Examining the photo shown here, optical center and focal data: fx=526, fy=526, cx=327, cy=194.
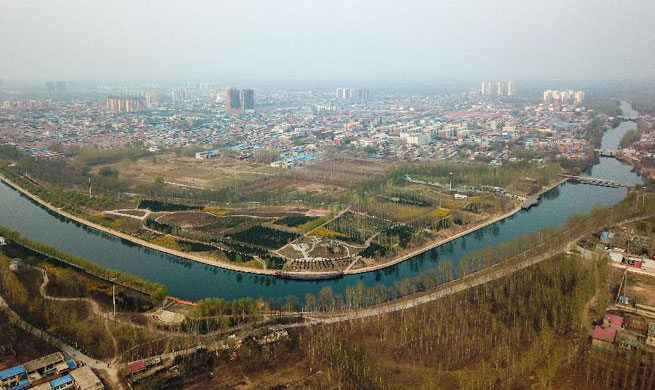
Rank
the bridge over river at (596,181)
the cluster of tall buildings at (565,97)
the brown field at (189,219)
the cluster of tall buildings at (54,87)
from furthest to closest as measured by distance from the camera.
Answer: the cluster of tall buildings at (54,87) → the cluster of tall buildings at (565,97) → the bridge over river at (596,181) → the brown field at (189,219)

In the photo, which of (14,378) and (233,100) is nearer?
(14,378)

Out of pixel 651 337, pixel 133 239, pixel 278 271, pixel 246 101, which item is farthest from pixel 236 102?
pixel 651 337

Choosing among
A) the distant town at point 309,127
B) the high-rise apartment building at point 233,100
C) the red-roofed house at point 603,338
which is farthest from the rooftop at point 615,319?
the high-rise apartment building at point 233,100

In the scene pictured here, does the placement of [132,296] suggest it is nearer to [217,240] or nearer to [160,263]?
[160,263]

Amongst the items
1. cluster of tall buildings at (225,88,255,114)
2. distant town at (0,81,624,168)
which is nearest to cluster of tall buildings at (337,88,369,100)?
distant town at (0,81,624,168)

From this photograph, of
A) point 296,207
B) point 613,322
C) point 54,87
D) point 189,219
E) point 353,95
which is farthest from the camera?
Result: point 54,87

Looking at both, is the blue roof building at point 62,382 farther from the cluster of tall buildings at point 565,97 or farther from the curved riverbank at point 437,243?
the cluster of tall buildings at point 565,97

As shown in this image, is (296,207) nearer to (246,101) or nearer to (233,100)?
(233,100)
